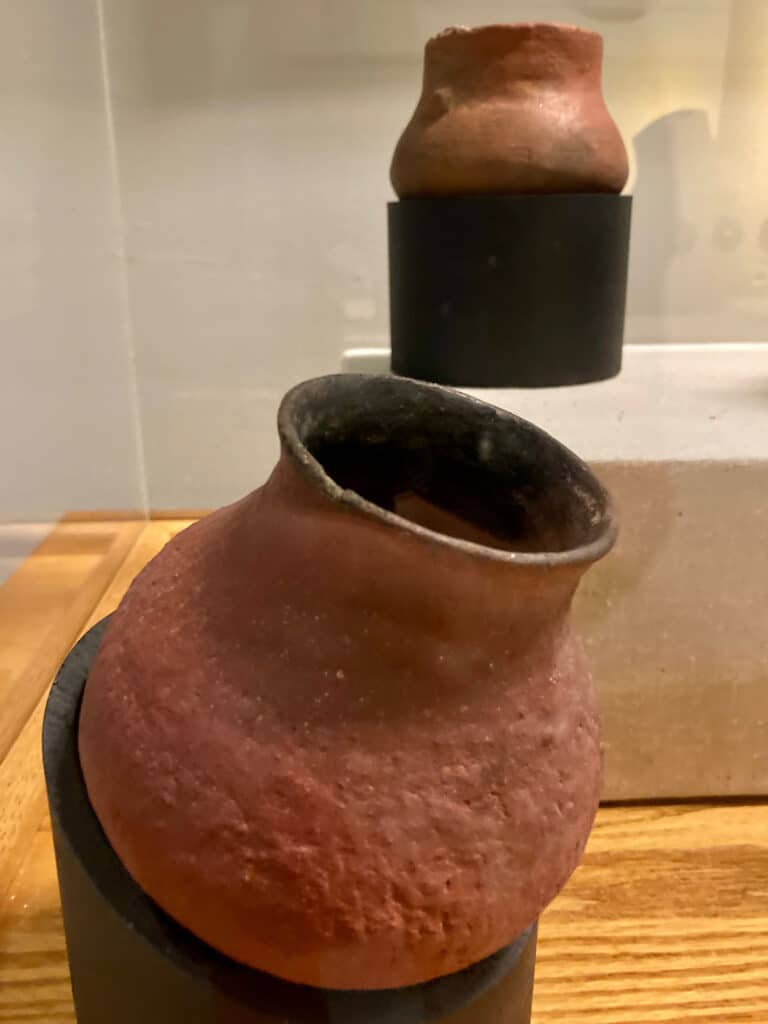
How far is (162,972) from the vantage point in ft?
1.83

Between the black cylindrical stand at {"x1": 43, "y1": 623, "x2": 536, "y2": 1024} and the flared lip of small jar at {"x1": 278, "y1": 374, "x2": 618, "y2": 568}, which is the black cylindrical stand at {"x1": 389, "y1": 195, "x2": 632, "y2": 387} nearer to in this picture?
the flared lip of small jar at {"x1": 278, "y1": 374, "x2": 618, "y2": 568}

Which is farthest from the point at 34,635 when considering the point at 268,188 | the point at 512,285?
the point at 268,188

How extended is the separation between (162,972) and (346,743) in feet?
0.61

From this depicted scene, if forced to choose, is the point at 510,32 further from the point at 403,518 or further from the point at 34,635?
the point at 34,635

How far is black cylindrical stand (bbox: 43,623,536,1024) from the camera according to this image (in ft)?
1.80

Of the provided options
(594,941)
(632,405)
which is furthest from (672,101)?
(594,941)

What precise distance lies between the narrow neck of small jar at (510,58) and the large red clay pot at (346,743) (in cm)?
79

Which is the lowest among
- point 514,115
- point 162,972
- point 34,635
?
point 34,635

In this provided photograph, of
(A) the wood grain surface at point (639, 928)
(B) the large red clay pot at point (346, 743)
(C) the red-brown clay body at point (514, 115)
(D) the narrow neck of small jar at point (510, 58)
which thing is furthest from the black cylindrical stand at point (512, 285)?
(B) the large red clay pot at point (346, 743)

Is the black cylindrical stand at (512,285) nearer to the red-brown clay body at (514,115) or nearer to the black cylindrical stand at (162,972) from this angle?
the red-brown clay body at (514,115)

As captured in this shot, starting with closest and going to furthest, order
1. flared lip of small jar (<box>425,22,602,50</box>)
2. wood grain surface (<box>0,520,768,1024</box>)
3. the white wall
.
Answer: wood grain surface (<box>0,520,768,1024</box>), flared lip of small jar (<box>425,22,602,50</box>), the white wall

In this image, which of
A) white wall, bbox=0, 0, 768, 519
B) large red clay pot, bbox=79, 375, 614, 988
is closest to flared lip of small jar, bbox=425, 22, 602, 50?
white wall, bbox=0, 0, 768, 519

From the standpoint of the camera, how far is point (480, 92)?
1184 millimetres

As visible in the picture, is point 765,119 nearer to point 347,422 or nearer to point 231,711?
point 347,422
